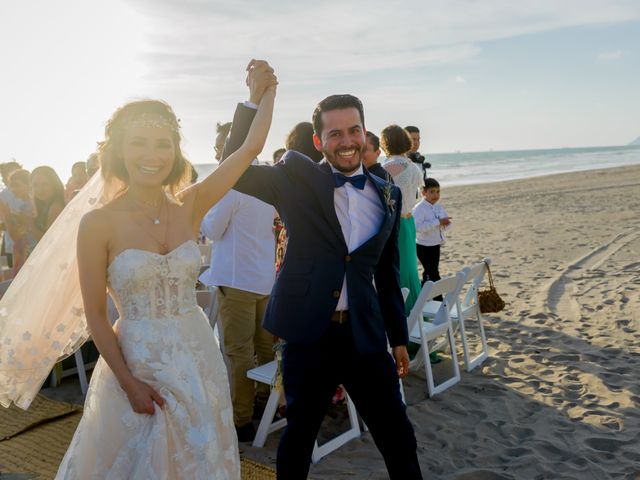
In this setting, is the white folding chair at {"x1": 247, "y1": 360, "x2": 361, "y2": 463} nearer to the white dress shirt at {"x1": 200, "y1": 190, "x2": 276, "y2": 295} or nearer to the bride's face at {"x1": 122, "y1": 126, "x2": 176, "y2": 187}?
the white dress shirt at {"x1": 200, "y1": 190, "x2": 276, "y2": 295}

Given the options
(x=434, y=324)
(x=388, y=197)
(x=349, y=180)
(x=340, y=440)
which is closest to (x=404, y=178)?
(x=434, y=324)

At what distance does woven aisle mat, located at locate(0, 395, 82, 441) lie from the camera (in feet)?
15.7

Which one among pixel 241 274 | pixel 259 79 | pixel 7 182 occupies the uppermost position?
pixel 7 182

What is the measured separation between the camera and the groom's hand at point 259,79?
2816 mm

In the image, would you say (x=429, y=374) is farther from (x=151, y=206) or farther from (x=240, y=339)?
(x=151, y=206)

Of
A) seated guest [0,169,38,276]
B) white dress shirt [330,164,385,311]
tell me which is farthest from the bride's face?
seated guest [0,169,38,276]

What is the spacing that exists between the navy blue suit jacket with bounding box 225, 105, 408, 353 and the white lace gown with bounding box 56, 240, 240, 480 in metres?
0.49

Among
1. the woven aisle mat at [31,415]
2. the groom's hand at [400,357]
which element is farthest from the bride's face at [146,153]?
the woven aisle mat at [31,415]

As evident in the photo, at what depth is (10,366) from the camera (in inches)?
108

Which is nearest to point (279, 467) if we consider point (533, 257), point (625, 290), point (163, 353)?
point (163, 353)

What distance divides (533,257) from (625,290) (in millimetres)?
3008

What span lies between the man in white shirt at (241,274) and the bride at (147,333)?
1.68m

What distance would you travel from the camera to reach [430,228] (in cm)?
743

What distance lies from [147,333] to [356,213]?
1130 mm
